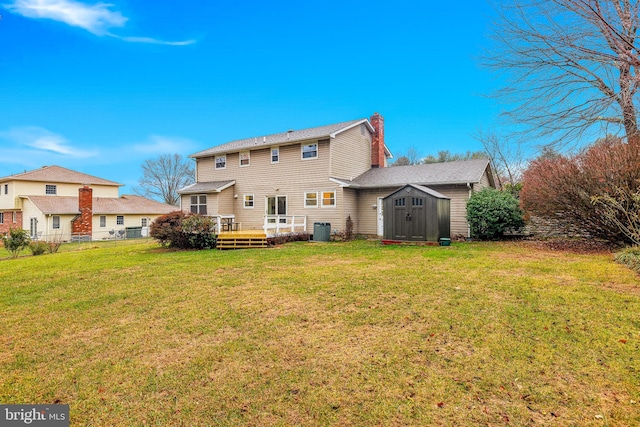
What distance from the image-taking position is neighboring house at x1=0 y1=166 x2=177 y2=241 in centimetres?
2816

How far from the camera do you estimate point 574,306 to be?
453cm

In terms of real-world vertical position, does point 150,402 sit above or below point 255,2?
below

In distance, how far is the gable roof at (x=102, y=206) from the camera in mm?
28391

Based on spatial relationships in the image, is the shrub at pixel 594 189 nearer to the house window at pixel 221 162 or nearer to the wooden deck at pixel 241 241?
the wooden deck at pixel 241 241

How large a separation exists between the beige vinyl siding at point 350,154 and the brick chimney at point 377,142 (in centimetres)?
38

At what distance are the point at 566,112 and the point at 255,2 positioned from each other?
12179mm

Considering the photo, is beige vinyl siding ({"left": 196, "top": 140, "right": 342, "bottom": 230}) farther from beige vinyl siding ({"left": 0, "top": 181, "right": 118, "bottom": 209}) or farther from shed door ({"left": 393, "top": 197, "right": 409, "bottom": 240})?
beige vinyl siding ({"left": 0, "top": 181, "right": 118, "bottom": 209})

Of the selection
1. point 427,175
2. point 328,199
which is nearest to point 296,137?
point 328,199

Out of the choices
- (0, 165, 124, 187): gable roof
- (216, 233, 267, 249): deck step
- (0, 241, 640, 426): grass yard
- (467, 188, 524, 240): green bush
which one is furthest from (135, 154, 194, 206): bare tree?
(0, 241, 640, 426): grass yard

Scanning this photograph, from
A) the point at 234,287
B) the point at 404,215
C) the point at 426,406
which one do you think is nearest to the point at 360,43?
the point at 404,215

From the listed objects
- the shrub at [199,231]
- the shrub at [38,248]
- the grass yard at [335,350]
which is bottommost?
the grass yard at [335,350]

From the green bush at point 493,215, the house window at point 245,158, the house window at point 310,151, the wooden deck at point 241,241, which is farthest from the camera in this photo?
the house window at point 245,158

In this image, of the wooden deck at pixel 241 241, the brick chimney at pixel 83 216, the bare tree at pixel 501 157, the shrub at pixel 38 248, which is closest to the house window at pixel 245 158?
the wooden deck at pixel 241 241

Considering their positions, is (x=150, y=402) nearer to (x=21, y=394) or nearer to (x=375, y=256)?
(x=21, y=394)
